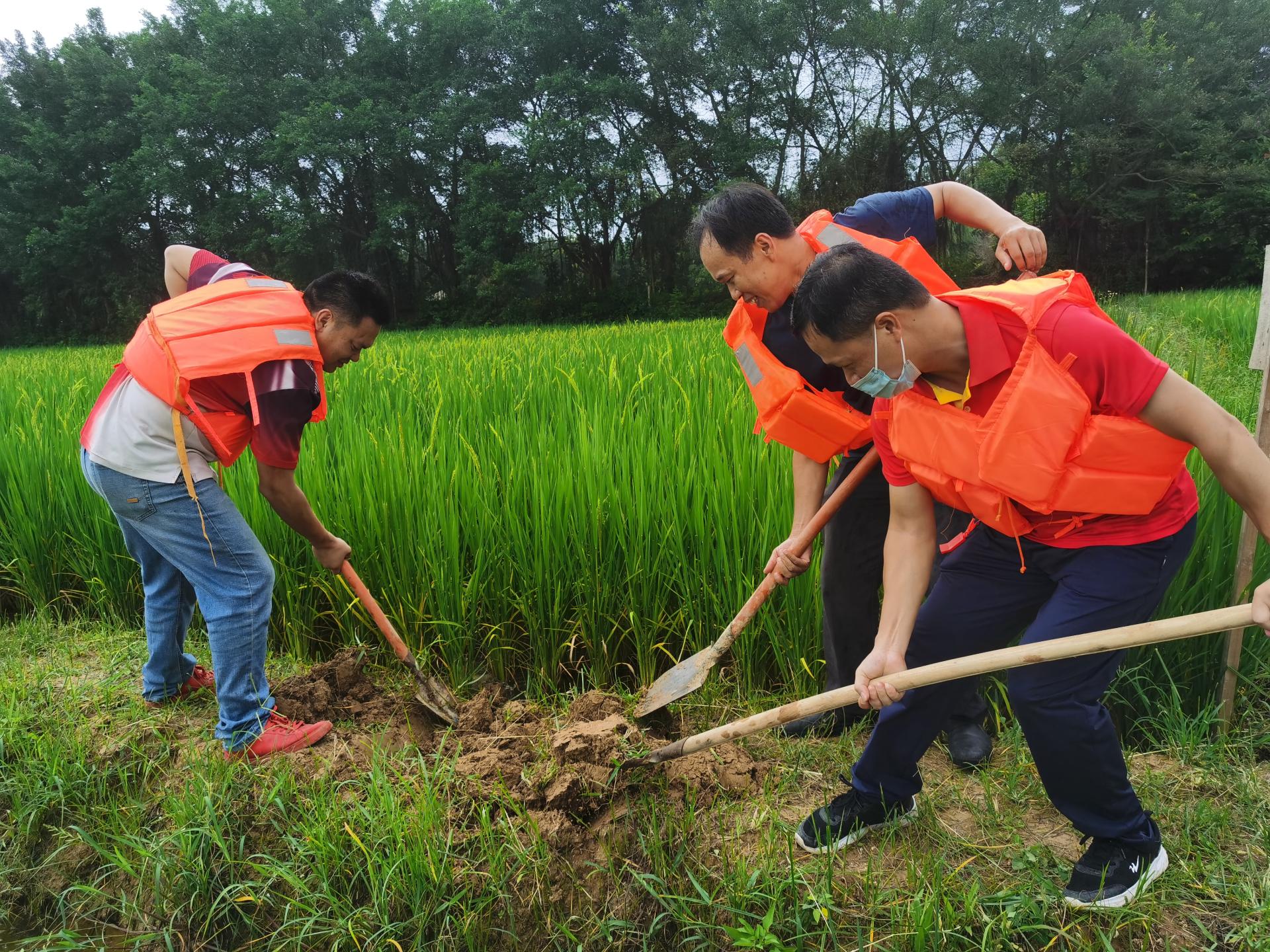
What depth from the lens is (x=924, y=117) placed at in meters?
21.9

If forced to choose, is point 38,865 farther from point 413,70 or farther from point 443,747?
point 413,70

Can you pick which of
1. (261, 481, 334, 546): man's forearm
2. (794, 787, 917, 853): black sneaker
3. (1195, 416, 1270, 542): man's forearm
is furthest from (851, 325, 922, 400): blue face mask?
(261, 481, 334, 546): man's forearm

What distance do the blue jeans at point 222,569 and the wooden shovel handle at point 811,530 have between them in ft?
4.36

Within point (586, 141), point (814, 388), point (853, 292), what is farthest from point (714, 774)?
point (586, 141)

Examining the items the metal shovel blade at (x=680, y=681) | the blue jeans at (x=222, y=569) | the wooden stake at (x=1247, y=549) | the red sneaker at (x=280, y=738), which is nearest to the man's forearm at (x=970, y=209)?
the wooden stake at (x=1247, y=549)

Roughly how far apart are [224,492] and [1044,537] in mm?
2096

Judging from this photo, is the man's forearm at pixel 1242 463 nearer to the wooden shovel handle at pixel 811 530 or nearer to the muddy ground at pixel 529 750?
the wooden shovel handle at pixel 811 530

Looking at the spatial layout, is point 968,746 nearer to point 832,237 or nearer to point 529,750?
point 529,750

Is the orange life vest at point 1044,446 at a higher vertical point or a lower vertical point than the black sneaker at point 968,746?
higher

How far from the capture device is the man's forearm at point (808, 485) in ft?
7.40

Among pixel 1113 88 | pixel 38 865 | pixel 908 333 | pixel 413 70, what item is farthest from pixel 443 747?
pixel 413 70

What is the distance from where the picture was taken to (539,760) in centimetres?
210

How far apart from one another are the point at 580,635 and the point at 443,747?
622mm

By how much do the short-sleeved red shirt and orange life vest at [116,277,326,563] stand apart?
1593mm
